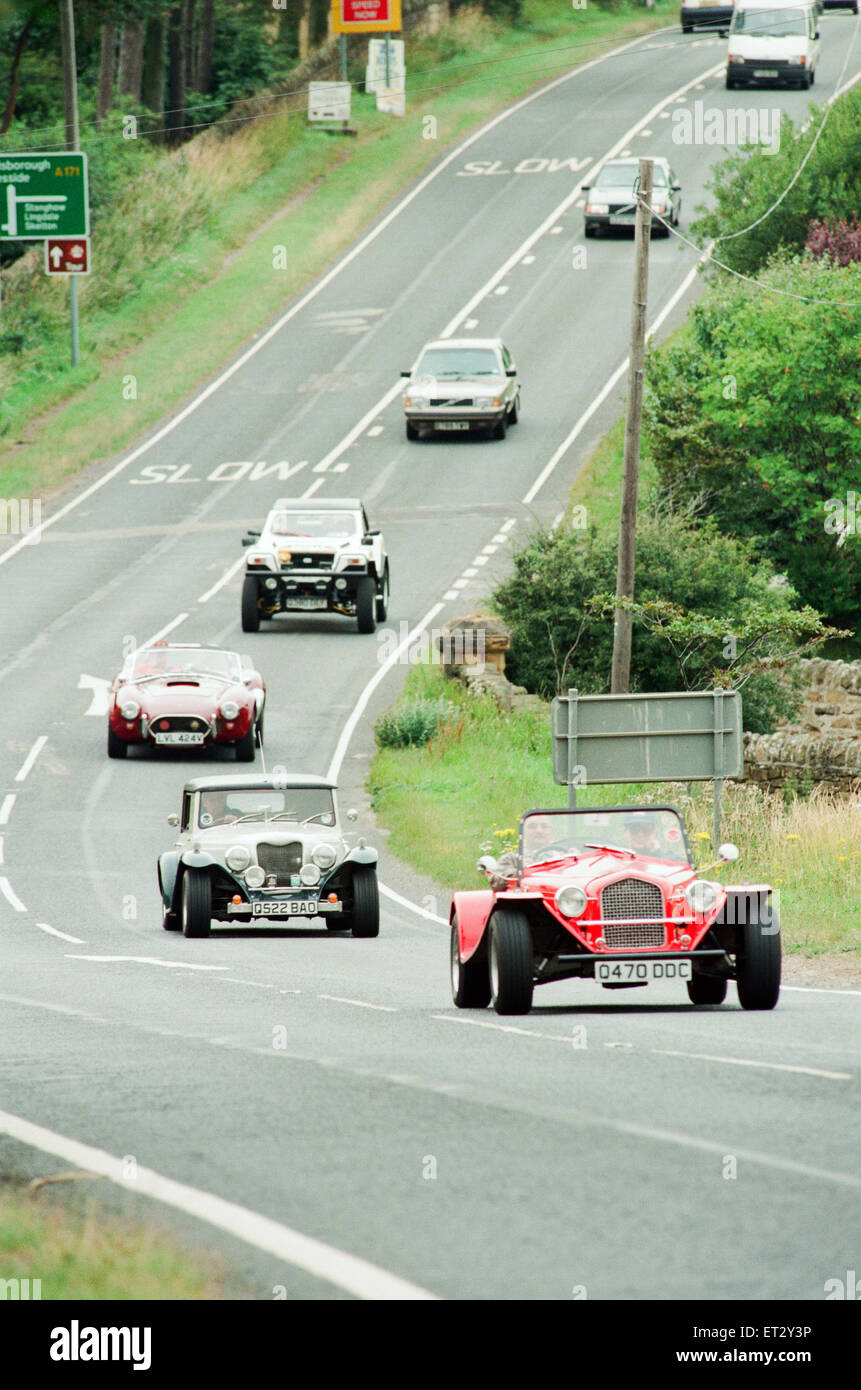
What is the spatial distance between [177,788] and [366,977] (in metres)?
12.4

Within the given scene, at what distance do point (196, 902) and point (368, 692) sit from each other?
14.5 m

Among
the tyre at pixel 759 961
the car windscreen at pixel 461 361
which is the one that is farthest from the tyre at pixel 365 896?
the car windscreen at pixel 461 361

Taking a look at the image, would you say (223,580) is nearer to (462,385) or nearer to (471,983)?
(462,385)

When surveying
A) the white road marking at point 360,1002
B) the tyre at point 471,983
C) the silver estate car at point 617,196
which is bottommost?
the white road marking at point 360,1002

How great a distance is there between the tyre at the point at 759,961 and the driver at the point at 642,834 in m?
1.14

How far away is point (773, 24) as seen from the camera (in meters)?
67.1

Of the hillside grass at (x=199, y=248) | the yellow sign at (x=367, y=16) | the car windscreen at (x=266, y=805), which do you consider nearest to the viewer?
the car windscreen at (x=266, y=805)

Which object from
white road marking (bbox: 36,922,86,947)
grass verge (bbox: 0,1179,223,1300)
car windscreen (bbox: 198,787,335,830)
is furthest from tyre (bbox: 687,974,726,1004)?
grass verge (bbox: 0,1179,223,1300)

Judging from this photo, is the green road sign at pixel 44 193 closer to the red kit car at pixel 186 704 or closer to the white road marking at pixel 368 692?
the white road marking at pixel 368 692

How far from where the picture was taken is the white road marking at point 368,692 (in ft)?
96.8

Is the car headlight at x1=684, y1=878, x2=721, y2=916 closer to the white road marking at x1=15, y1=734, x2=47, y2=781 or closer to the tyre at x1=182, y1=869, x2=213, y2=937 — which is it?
the tyre at x1=182, y1=869, x2=213, y2=937

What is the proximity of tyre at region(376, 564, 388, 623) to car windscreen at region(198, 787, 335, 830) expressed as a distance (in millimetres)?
16305

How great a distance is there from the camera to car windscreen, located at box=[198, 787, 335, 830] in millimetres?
19906

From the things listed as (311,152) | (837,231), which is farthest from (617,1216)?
(311,152)
